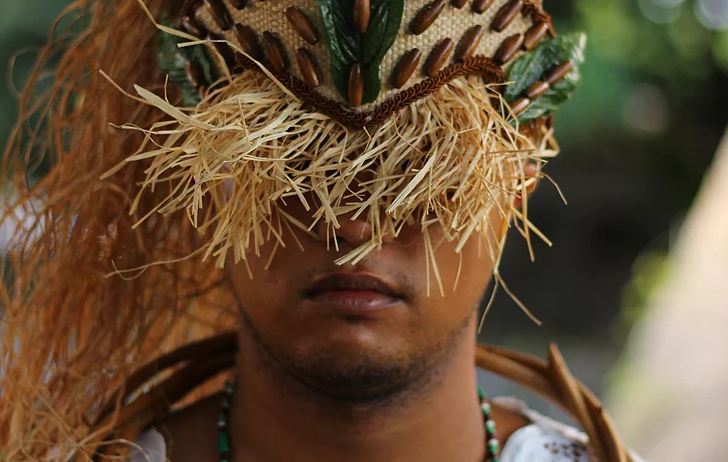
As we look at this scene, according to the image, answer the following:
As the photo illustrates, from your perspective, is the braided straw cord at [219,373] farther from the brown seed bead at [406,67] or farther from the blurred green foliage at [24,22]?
the blurred green foliage at [24,22]

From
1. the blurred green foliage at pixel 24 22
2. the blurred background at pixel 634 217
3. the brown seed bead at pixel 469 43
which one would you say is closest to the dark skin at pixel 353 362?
the brown seed bead at pixel 469 43

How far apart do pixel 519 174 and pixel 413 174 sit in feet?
0.57

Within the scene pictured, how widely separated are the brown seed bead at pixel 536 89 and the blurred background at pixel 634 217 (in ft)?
7.76

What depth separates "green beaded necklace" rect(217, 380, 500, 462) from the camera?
1461 millimetres

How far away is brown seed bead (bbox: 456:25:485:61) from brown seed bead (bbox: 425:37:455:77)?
0.03 metres

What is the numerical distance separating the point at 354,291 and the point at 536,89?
43cm

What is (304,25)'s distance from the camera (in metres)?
1.22

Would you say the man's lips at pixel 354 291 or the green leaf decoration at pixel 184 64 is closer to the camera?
the man's lips at pixel 354 291

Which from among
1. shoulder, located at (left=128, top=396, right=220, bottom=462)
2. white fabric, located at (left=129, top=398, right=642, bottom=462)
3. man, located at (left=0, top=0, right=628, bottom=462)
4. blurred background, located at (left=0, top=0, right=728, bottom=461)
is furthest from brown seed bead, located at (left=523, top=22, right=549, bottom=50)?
blurred background, located at (left=0, top=0, right=728, bottom=461)

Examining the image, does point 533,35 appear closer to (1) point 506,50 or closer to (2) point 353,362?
(1) point 506,50

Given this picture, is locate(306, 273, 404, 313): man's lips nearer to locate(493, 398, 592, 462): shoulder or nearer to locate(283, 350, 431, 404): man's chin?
locate(283, 350, 431, 404): man's chin

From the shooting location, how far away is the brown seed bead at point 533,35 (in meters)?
1.37

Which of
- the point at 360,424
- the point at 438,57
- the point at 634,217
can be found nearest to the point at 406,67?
the point at 438,57

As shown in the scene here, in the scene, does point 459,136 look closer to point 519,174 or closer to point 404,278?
point 519,174
